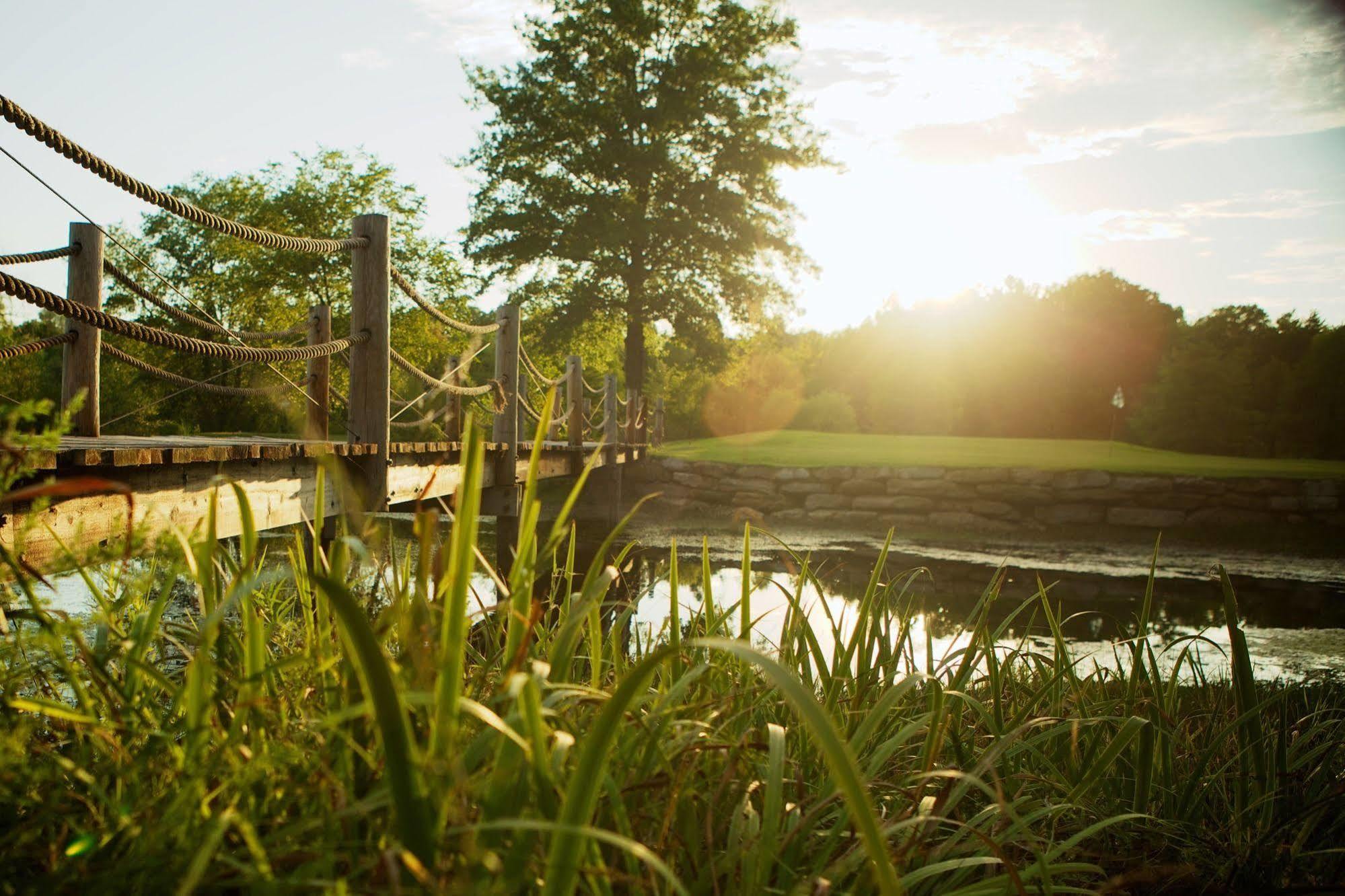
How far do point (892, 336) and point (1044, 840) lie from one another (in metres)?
42.5

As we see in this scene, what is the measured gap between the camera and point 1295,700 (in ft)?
12.6

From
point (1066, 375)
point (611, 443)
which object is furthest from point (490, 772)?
point (1066, 375)

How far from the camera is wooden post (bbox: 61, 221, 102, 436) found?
4.41 metres

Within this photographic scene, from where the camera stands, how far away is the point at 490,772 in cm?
95

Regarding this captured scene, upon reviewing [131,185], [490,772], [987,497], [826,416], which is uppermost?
[826,416]

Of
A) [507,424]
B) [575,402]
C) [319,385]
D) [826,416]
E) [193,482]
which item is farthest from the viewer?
[826,416]

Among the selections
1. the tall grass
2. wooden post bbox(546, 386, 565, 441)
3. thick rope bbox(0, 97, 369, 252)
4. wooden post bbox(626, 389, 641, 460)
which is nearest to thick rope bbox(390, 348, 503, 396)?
thick rope bbox(0, 97, 369, 252)

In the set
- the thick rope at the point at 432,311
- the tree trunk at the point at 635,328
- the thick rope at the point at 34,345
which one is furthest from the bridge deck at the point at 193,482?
the tree trunk at the point at 635,328

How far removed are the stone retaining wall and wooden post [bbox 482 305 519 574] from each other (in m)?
6.20

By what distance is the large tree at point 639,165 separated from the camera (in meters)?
20.3

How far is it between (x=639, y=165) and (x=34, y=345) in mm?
17414

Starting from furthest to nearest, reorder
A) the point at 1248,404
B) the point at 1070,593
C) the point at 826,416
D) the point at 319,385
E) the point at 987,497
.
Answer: the point at 826,416, the point at 1248,404, the point at 987,497, the point at 1070,593, the point at 319,385

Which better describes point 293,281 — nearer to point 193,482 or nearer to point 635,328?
point 635,328

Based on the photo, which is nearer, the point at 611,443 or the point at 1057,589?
the point at 1057,589
